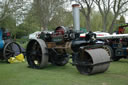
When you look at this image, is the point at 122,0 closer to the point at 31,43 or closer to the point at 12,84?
the point at 31,43

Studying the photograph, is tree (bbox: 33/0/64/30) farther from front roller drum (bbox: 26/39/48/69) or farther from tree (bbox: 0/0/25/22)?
front roller drum (bbox: 26/39/48/69)

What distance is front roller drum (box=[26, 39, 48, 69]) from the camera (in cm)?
736

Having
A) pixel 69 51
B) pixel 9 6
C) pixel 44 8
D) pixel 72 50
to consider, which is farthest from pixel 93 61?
pixel 44 8

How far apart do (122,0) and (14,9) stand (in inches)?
398

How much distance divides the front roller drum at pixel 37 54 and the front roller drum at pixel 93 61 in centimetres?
150

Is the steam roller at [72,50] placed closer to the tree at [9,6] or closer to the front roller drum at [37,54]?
the front roller drum at [37,54]

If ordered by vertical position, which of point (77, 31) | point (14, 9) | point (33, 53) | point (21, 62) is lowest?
point (21, 62)

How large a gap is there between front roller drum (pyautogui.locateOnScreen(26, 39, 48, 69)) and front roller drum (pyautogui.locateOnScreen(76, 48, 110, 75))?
150 centimetres

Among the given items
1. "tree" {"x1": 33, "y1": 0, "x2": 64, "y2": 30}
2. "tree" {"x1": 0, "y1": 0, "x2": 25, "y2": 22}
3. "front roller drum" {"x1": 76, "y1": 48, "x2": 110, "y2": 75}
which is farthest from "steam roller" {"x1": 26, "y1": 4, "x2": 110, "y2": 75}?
"tree" {"x1": 33, "y1": 0, "x2": 64, "y2": 30}

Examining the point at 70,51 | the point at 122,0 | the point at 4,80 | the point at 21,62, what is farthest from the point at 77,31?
the point at 122,0

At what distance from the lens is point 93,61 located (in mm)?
5891

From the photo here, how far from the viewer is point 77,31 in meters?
6.86

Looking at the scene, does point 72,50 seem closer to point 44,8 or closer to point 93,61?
point 93,61

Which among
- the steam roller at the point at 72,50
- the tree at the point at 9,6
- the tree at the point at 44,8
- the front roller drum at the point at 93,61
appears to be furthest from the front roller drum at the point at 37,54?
the tree at the point at 44,8
